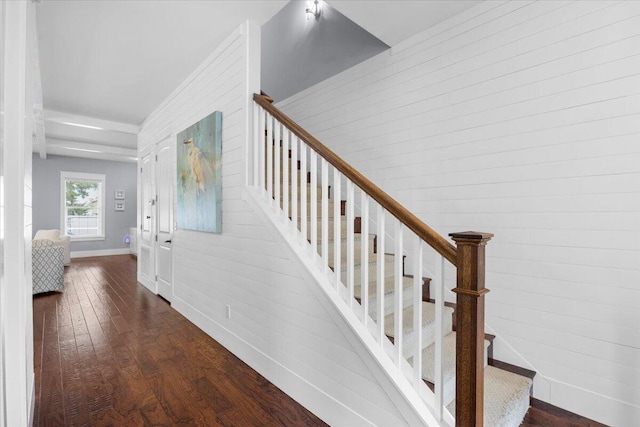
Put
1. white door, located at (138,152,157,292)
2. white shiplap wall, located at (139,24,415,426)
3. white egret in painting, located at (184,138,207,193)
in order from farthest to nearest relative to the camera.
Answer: white door, located at (138,152,157,292), white egret in painting, located at (184,138,207,193), white shiplap wall, located at (139,24,415,426)

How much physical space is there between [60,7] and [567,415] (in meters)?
4.67

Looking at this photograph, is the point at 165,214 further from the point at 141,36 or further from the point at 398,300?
the point at 398,300

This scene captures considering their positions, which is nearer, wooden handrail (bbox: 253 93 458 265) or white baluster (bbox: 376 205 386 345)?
wooden handrail (bbox: 253 93 458 265)

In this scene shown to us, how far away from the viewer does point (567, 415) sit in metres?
1.88

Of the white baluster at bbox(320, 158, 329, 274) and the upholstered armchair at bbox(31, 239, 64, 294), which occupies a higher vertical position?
the white baluster at bbox(320, 158, 329, 274)

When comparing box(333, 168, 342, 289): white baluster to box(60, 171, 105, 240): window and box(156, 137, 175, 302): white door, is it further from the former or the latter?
box(60, 171, 105, 240): window

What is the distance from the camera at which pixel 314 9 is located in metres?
3.79

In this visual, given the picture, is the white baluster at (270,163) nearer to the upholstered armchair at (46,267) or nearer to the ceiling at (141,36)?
the ceiling at (141,36)

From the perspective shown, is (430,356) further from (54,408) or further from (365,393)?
(54,408)

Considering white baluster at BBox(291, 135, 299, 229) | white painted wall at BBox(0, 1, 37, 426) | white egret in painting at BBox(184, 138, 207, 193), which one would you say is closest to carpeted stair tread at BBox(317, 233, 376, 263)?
white baluster at BBox(291, 135, 299, 229)

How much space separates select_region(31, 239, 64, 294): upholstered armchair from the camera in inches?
182

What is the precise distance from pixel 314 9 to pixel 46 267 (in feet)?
17.3

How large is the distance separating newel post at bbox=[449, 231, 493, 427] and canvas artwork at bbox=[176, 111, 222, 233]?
7.55ft

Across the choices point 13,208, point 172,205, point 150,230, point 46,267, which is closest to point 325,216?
point 13,208
